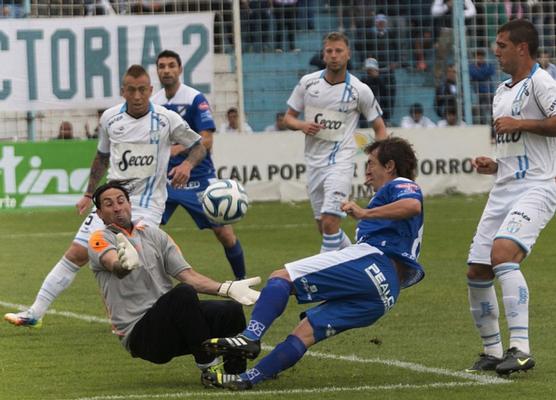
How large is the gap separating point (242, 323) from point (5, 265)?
754 centimetres

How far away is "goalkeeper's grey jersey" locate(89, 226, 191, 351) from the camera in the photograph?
8.17 m

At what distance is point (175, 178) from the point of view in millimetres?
10695

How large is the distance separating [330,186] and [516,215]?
5.52 metres

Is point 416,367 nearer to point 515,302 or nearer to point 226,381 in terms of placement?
point 515,302

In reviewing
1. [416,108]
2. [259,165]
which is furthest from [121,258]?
[416,108]

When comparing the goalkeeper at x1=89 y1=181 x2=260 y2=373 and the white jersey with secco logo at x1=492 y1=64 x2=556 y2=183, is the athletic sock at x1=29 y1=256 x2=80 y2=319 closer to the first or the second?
the goalkeeper at x1=89 y1=181 x2=260 y2=373

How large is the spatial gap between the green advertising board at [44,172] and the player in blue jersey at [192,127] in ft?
29.9

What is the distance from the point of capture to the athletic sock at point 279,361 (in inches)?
307

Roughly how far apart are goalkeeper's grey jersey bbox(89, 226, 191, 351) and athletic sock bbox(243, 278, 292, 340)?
73 centimetres

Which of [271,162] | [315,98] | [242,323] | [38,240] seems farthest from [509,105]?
[271,162]

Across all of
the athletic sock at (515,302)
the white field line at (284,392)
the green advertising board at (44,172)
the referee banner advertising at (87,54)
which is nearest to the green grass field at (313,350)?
the white field line at (284,392)

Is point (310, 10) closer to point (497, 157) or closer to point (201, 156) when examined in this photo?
point (201, 156)

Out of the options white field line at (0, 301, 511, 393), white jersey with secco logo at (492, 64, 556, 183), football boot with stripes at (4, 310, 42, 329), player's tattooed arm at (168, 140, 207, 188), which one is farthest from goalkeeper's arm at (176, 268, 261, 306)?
player's tattooed arm at (168, 140, 207, 188)

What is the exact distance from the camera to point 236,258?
13.4 m
